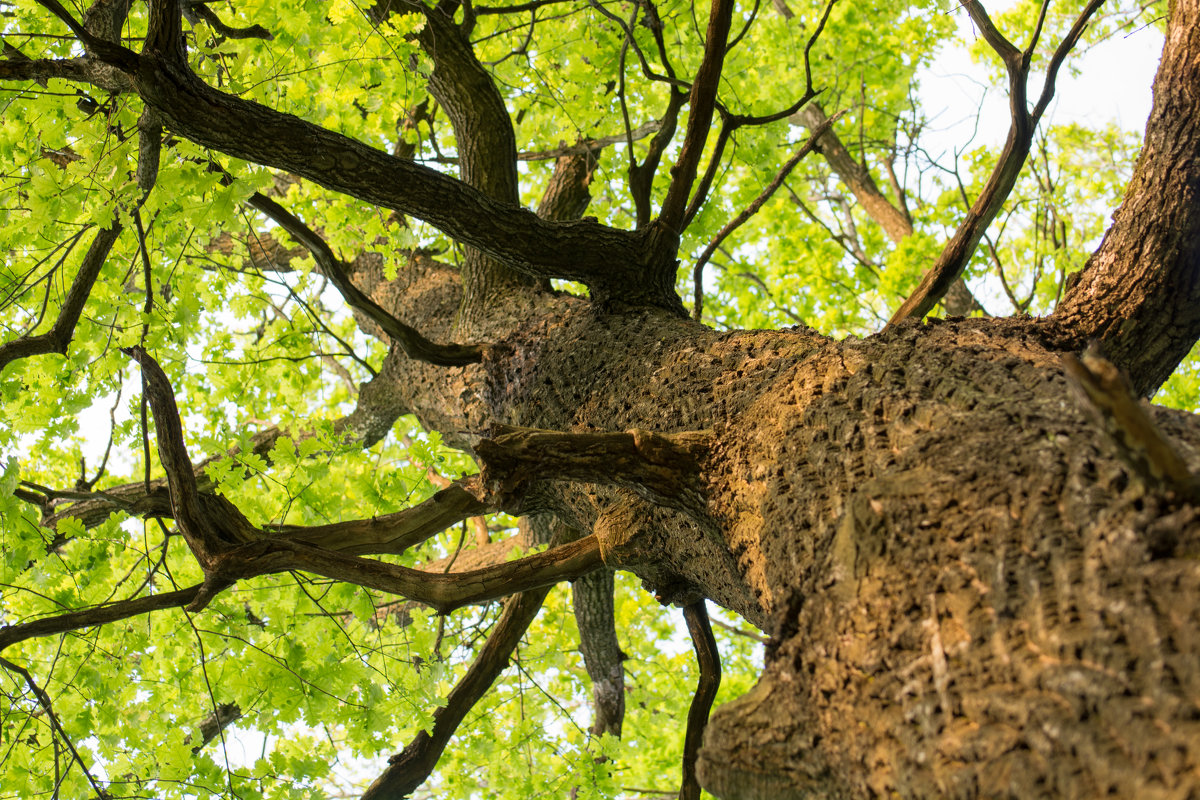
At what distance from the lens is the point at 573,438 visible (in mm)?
1671

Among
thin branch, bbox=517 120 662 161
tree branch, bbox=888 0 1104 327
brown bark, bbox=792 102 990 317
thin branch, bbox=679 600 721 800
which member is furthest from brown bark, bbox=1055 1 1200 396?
brown bark, bbox=792 102 990 317

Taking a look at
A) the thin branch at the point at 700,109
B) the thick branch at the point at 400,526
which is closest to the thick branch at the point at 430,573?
the thick branch at the point at 400,526

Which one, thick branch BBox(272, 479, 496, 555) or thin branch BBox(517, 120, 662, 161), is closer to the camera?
thick branch BBox(272, 479, 496, 555)

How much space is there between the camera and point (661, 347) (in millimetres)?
2438

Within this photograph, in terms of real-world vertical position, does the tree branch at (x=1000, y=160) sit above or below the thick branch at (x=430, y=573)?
above

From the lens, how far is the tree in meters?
1.05

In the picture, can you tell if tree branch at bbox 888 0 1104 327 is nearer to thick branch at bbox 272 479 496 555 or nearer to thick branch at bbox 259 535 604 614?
thick branch at bbox 259 535 604 614

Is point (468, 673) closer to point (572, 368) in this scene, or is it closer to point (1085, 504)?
point (572, 368)

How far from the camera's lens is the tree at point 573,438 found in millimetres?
1047

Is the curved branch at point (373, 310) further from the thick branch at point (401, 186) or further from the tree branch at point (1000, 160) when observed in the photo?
the tree branch at point (1000, 160)

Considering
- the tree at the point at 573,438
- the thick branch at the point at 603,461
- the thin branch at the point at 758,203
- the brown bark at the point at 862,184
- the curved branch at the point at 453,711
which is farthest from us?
the brown bark at the point at 862,184

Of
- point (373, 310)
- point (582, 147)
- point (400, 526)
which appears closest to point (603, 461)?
point (400, 526)

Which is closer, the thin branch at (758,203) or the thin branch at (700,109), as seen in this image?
the thin branch at (700,109)

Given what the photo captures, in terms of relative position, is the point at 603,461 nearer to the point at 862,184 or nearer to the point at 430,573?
the point at 430,573
